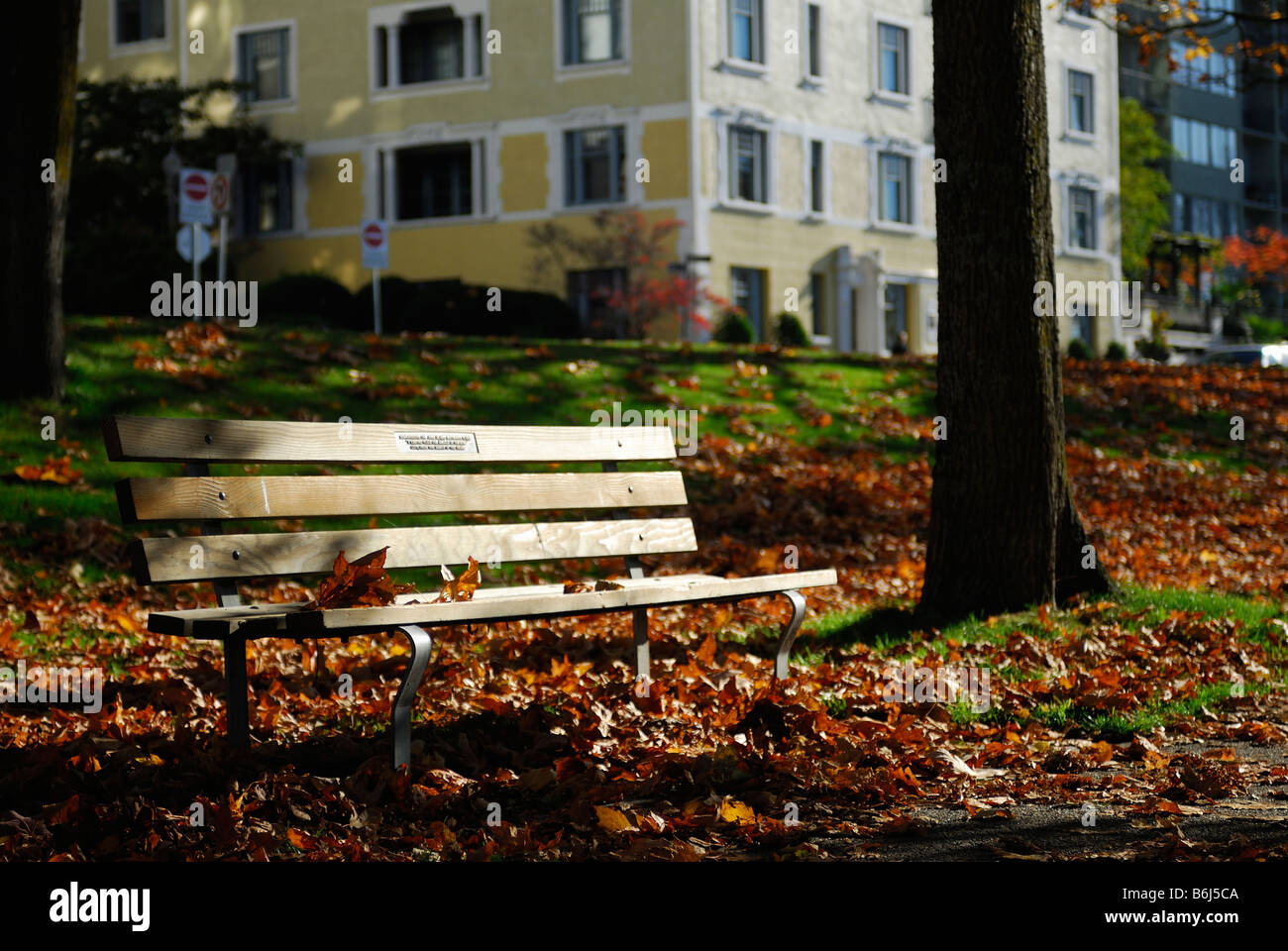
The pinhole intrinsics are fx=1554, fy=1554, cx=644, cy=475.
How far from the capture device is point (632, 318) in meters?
32.9

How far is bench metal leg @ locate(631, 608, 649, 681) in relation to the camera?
262 inches

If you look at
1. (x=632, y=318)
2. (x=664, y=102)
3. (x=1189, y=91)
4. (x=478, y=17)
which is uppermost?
(x=1189, y=91)

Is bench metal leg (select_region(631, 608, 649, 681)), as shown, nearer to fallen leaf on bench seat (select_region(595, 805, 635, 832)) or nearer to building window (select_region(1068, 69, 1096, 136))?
fallen leaf on bench seat (select_region(595, 805, 635, 832))

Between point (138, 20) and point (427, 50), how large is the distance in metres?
8.24

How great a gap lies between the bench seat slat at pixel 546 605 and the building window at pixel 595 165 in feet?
95.0

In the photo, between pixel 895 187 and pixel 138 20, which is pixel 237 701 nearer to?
pixel 895 187

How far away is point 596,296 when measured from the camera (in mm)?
34469

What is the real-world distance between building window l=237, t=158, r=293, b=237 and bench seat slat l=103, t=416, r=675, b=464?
3300cm

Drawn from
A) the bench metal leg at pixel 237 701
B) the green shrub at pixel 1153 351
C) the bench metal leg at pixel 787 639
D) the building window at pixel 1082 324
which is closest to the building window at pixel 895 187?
the building window at pixel 1082 324

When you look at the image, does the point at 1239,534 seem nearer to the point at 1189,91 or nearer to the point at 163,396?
the point at 163,396

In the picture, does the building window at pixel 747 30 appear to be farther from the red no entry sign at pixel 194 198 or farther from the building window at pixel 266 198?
the red no entry sign at pixel 194 198
